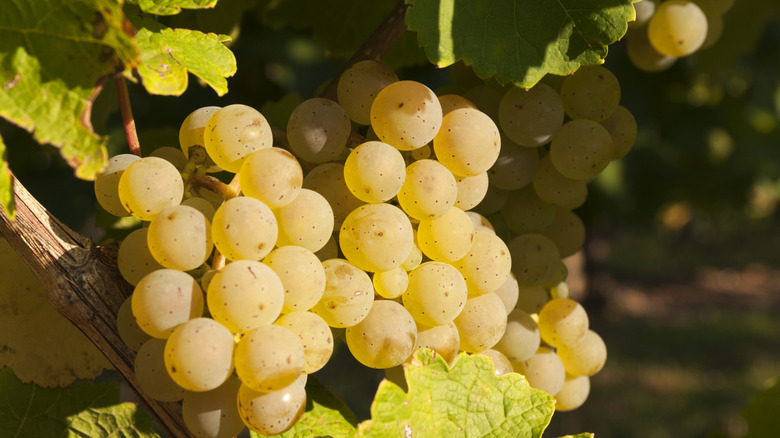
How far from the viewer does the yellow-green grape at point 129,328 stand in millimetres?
738

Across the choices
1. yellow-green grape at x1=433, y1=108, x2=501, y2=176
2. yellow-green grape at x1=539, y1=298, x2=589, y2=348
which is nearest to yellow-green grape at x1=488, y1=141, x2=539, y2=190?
yellow-green grape at x1=433, y1=108, x2=501, y2=176

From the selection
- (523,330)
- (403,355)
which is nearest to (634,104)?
(523,330)

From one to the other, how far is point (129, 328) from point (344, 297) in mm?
233

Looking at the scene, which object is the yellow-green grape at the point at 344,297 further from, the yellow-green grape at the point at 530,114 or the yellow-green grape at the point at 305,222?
the yellow-green grape at the point at 530,114

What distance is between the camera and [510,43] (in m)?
0.90

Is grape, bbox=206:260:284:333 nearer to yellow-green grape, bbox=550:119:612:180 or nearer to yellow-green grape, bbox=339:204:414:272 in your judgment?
yellow-green grape, bbox=339:204:414:272

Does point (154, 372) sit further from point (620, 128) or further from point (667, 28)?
point (667, 28)

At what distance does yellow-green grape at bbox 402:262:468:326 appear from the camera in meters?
0.84

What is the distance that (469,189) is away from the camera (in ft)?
2.98

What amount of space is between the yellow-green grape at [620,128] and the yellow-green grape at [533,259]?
0.59 ft

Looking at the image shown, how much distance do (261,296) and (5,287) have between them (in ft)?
1.50

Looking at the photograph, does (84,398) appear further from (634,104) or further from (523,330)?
(634,104)

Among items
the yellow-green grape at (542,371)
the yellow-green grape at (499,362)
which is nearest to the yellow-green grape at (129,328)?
the yellow-green grape at (499,362)

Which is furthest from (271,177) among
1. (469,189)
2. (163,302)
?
(469,189)
